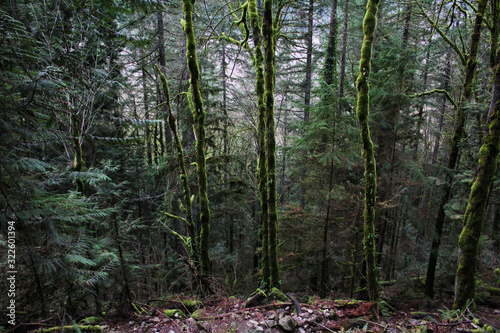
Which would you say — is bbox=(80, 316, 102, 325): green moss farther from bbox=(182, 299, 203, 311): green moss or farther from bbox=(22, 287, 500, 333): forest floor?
bbox=(182, 299, 203, 311): green moss

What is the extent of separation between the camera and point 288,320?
12.7 ft

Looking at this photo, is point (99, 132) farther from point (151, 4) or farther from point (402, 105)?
point (402, 105)

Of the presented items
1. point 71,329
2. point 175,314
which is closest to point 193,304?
point 175,314

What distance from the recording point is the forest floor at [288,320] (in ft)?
11.6

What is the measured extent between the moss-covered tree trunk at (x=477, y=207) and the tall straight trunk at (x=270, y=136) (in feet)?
13.8

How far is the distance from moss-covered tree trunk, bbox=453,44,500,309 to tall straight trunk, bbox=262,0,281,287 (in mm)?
4197

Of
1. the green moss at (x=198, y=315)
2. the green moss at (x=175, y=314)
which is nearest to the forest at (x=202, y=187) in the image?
the green moss at (x=198, y=315)

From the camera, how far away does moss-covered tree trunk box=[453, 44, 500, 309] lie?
449 cm

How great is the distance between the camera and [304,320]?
3.99m

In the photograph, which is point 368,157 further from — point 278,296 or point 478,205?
point 278,296

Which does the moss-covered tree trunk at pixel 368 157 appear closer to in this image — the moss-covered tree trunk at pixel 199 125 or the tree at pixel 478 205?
the tree at pixel 478 205

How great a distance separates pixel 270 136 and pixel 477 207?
482 centimetres

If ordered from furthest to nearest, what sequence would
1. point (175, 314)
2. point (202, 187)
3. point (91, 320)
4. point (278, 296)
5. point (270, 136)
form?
point (202, 187) < point (270, 136) < point (278, 296) < point (175, 314) < point (91, 320)

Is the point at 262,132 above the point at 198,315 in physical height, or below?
above
